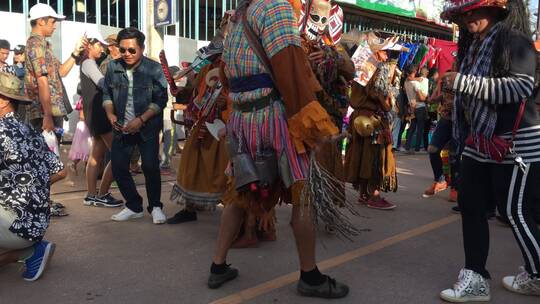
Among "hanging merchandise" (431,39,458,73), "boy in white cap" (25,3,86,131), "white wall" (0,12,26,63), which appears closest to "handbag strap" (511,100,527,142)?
"boy in white cap" (25,3,86,131)

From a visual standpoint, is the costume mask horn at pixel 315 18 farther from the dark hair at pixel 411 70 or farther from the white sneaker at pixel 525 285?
the dark hair at pixel 411 70

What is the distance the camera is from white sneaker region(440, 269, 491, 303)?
3.14m

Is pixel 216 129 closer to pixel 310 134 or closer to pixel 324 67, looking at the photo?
pixel 324 67

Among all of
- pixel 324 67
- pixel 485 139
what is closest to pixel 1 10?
pixel 324 67

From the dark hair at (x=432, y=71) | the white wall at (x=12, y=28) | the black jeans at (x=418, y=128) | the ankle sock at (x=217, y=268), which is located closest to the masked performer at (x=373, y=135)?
the ankle sock at (x=217, y=268)

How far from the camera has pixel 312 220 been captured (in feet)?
9.71

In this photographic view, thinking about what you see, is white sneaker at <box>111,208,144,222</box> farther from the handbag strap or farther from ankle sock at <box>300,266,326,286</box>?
the handbag strap

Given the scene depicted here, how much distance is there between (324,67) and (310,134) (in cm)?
141

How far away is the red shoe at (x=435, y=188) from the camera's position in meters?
6.42

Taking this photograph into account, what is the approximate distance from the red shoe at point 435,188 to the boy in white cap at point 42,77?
415cm

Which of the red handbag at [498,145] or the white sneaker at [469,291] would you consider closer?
the red handbag at [498,145]

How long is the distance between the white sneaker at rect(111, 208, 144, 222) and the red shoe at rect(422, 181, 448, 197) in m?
3.39

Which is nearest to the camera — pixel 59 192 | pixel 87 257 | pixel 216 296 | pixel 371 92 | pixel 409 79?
pixel 216 296

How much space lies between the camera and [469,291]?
10.3 feet
